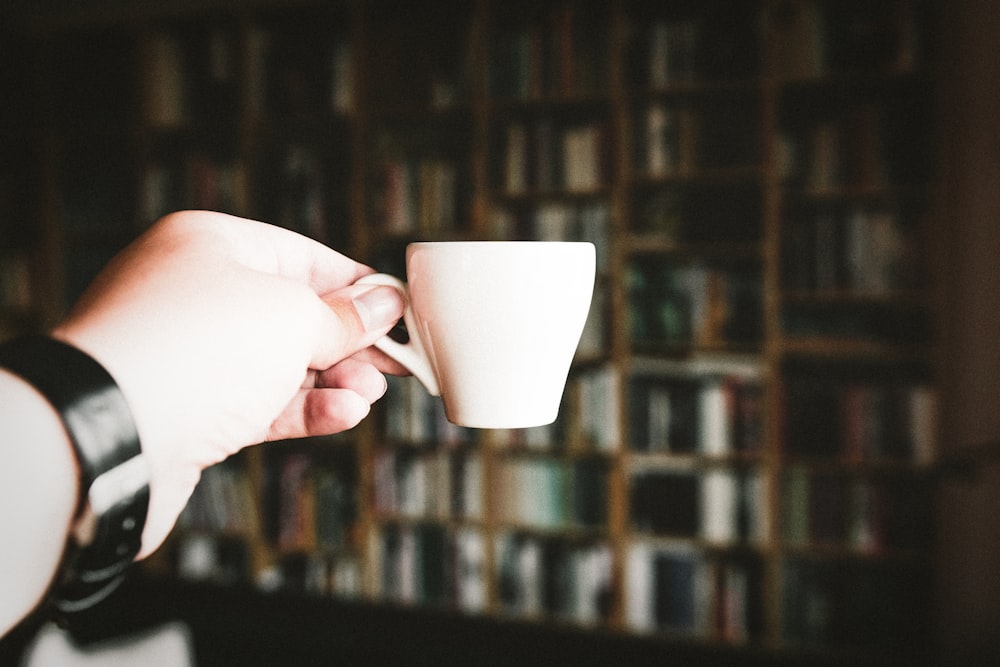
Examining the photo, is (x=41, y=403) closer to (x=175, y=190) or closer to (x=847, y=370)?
(x=847, y=370)

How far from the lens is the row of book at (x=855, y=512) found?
9.14ft

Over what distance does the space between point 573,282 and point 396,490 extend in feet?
9.31

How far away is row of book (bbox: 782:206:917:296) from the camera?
9.07 feet

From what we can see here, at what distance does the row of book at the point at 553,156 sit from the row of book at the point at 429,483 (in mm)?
1172

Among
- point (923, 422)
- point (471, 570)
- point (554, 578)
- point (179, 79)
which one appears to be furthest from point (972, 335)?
point (179, 79)

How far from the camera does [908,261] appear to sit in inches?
108

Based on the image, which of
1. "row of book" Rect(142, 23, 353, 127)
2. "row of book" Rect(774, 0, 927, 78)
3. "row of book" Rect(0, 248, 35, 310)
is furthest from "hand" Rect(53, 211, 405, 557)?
"row of book" Rect(0, 248, 35, 310)

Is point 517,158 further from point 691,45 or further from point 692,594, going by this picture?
point 692,594

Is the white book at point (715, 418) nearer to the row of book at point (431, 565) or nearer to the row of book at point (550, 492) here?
the row of book at point (550, 492)

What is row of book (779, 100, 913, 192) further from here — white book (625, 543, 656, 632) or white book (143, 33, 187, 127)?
white book (143, 33, 187, 127)

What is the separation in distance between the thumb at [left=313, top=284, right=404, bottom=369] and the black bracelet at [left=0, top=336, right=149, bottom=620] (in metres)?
0.22

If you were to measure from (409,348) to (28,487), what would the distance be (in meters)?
0.33

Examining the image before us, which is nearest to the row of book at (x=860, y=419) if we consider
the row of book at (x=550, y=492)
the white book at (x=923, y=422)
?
the white book at (x=923, y=422)

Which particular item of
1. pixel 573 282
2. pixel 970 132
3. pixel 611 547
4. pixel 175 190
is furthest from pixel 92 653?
A: pixel 970 132
